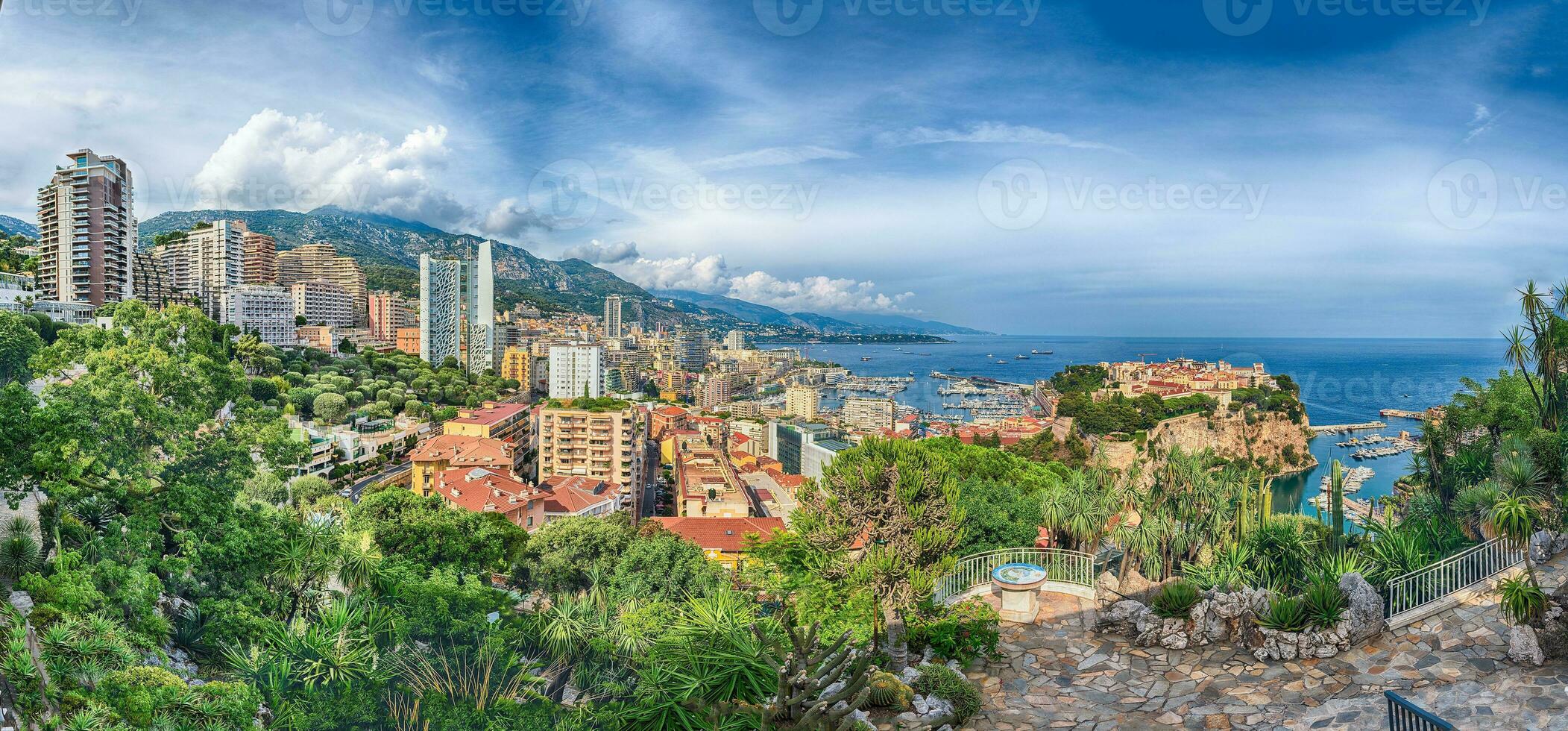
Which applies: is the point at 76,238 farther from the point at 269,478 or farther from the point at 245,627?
the point at 245,627

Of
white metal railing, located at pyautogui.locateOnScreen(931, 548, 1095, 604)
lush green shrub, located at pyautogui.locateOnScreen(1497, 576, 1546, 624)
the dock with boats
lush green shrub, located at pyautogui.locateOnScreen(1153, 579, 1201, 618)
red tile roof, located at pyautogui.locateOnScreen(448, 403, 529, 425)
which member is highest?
lush green shrub, located at pyautogui.locateOnScreen(1497, 576, 1546, 624)

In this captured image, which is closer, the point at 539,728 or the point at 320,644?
the point at 539,728

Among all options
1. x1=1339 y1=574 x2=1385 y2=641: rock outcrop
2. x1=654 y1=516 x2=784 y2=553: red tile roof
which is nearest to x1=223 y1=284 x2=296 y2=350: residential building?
x1=654 y1=516 x2=784 y2=553: red tile roof

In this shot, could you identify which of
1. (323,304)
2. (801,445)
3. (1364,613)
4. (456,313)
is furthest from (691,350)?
(1364,613)

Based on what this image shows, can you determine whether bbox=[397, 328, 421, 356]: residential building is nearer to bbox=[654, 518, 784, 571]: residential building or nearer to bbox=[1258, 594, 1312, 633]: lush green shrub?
bbox=[654, 518, 784, 571]: residential building

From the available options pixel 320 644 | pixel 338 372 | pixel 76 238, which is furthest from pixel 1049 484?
pixel 338 372

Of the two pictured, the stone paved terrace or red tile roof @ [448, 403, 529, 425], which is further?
red tile roof @ [448, 403, 529, 425]

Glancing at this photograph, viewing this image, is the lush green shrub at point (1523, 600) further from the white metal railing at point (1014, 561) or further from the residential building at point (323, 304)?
the residential building at point (323, 304)

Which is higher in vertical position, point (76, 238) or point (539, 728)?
point (76, 238)
